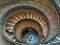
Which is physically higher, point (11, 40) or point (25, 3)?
point (25, 3)

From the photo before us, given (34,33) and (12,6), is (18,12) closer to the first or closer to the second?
(12,6)

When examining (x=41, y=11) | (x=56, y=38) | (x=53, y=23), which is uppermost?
(x=41, y=11)

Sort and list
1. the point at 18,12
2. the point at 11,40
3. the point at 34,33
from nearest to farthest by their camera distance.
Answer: the point at 11,40 → the point at 18,12 → the point at 34,33

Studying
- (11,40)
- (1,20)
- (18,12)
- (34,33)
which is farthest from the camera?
(34,33)

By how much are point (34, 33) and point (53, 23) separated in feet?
11.0

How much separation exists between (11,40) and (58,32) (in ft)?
10.2

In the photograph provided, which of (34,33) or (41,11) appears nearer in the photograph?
(41,11)

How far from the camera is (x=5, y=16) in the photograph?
54.1 feet

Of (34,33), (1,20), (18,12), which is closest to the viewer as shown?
(1,20)

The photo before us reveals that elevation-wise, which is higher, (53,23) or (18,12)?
(18,12)

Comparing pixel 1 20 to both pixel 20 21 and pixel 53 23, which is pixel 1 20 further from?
pixel 53 23

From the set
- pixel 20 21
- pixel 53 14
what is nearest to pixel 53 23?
pixel 53 14

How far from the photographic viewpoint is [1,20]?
16172 millimetres

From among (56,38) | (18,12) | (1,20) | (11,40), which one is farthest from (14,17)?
(56,38)
